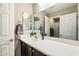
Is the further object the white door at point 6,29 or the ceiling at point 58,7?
the white door at point 6,29

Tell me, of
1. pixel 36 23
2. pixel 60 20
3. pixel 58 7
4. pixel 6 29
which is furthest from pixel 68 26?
pixel 6 29

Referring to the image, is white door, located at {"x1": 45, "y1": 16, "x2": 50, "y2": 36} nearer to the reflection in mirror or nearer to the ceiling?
the ceiling

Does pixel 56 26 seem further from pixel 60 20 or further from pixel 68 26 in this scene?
pixel 68 26

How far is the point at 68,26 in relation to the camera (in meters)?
1.78

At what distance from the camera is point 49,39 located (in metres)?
2.33

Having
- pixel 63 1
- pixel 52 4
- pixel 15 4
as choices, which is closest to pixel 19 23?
pixel 15 4

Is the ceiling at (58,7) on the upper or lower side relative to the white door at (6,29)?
upper

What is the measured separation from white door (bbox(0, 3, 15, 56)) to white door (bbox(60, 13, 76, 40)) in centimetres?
109

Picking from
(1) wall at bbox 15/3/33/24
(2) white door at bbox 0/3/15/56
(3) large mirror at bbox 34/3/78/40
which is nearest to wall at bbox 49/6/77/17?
(3) large mirror at bbox 34/3/78/40

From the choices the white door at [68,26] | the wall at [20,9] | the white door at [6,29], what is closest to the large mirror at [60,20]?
the white door at [68,26]

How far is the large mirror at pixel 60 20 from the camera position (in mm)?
1725

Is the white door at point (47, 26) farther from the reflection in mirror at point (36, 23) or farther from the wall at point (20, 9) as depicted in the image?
the wall at point (20, 9)

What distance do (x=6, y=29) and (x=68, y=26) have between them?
1.26m

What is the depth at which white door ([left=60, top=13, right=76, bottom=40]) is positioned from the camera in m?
1.72
